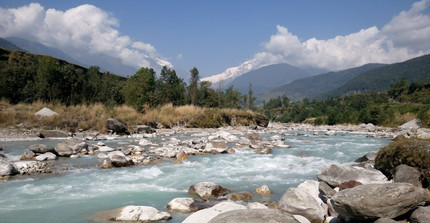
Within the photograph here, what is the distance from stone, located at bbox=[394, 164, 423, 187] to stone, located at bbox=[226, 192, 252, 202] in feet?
13.1

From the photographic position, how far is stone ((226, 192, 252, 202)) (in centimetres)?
830

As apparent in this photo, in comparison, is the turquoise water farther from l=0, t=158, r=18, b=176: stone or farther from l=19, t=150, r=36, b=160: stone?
l=19, t=150, r=36, b=160: stone

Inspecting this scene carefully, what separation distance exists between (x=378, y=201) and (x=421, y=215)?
847 millimetres

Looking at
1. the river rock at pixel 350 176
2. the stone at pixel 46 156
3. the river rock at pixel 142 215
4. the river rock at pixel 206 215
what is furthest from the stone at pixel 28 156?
the river rock at pixel 350 176

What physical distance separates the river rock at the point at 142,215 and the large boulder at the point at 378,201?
370 centimetres

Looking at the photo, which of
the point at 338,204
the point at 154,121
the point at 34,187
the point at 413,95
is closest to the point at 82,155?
the point at 34,187

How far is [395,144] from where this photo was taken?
32.1ft

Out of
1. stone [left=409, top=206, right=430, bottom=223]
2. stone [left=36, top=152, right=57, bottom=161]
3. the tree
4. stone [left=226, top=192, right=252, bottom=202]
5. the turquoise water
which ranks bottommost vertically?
the turquoise water

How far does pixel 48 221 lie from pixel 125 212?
1672 millimetres

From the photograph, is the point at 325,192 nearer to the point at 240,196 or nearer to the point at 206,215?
the point at 240,196

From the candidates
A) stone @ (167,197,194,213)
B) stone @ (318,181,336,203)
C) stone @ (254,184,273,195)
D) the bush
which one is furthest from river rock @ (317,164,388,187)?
stone @ (167,197,194,213)

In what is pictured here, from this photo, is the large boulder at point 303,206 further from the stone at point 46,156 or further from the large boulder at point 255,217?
the stone at point 46,156

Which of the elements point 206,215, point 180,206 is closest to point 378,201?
point 206,215

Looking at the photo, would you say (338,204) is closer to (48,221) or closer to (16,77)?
(48,221)
